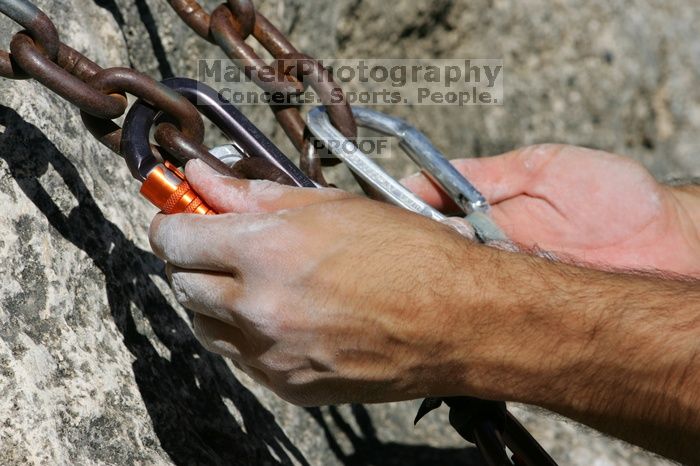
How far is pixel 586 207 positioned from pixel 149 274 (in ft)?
3.77

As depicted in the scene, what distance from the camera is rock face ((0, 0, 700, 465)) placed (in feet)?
4.49

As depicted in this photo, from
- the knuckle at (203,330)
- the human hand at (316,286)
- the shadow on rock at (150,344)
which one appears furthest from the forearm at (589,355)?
the shadow on rock at (150,344)

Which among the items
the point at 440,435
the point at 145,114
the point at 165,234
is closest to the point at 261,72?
the point at 145,114

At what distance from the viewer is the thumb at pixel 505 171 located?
7.23 ft

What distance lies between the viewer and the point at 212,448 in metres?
1.56

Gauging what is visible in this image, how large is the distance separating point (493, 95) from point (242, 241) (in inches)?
79.7

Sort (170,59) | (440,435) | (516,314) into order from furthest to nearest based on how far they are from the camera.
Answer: (440,435) → (170,59) → (516,314)

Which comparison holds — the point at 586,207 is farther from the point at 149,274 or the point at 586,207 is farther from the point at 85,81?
the point at 85,81

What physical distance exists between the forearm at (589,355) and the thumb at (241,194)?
10.7 inches

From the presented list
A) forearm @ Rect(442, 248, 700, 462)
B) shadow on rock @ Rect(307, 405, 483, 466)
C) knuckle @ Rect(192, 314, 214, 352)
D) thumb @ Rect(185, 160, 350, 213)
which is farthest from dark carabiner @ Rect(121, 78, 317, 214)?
shadow on rock @ Rect(307, 405, 483, 466)

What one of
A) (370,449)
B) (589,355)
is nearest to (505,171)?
(370,449)

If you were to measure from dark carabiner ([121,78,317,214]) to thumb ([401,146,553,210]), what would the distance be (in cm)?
87

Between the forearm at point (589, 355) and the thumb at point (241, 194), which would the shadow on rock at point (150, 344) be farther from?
the forearm at point (589, 355)

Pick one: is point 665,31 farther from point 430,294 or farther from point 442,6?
point 430,294
